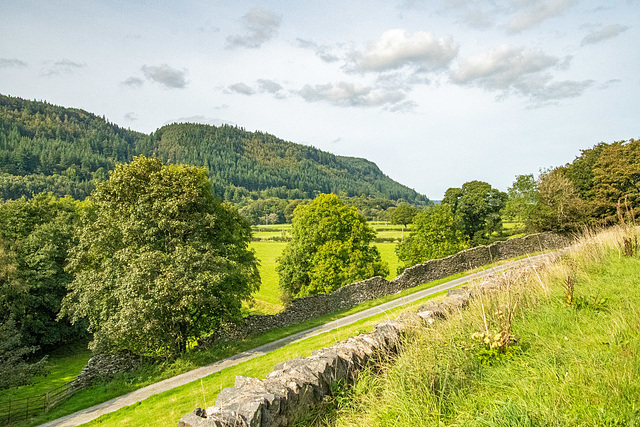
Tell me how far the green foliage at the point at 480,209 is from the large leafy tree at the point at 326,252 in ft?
62.0

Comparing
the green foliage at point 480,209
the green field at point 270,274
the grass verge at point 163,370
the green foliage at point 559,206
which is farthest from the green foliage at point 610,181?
the grass verge at point 163,370

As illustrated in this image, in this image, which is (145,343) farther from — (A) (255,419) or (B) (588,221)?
(B) (588,221)

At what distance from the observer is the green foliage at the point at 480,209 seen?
158 ft

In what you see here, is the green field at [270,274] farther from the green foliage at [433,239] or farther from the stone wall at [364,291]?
the green foliage at [433,239]

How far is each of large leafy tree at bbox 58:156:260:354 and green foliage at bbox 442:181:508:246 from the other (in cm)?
3747

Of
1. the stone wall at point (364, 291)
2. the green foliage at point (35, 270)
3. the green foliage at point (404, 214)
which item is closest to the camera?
the stone wall at point (364, 291)

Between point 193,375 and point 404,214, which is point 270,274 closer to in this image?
point 193,375

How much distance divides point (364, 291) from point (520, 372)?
71.1 ft

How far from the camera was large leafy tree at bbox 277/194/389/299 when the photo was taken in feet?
105

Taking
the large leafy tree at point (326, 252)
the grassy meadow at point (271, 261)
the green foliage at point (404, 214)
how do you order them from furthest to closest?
the green foliage at point (404, 214) < the grassy meadow at point (271, 261) < the large leafy tree at point (326, 252)

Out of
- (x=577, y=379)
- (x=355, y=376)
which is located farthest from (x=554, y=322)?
(x=355, y=376)

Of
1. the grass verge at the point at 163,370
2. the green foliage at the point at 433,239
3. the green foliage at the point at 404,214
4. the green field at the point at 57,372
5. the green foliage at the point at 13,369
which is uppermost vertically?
the green foliage at the point at 404,214

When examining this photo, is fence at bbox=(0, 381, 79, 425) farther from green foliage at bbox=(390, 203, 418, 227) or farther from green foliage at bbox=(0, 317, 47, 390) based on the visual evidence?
green foliage at bbox=(390, 203, 418, 227)

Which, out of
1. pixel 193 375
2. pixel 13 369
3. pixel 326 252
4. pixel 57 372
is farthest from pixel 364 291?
pixel 57 372
